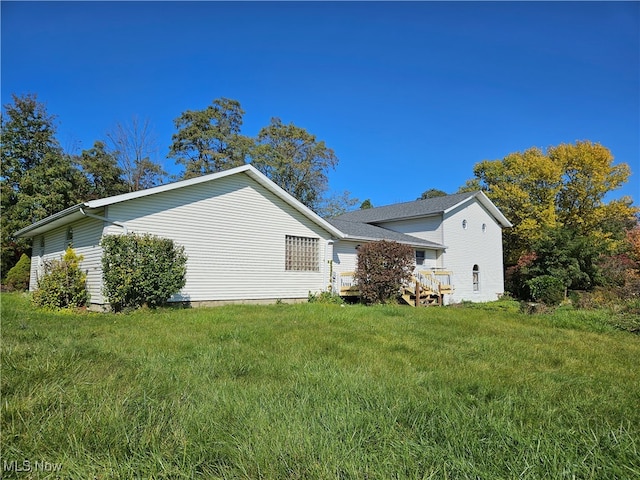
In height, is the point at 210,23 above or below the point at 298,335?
above

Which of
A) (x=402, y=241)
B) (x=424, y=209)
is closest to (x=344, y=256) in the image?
(x=402, y=241)

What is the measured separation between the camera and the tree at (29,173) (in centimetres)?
2177

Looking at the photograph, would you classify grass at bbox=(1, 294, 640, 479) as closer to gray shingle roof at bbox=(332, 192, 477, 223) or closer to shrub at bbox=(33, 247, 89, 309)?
→ shrub at bbox=(33, 247, 89, 309)

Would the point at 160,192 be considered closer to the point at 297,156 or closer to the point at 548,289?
the point at 548,289

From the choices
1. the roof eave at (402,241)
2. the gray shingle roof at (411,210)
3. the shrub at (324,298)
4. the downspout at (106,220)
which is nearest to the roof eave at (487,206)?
the gray shingle roof at (411,210)

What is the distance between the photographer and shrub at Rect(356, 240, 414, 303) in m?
14.3

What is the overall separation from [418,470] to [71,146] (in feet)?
105

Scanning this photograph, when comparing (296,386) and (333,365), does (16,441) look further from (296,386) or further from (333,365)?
(333,365)

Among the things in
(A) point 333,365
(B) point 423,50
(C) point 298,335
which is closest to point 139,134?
(B) point 423,50

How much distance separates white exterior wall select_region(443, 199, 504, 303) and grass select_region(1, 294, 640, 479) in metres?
15.0

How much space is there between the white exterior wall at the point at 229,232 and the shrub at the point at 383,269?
1765 mm

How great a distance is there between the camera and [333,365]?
4254 mm

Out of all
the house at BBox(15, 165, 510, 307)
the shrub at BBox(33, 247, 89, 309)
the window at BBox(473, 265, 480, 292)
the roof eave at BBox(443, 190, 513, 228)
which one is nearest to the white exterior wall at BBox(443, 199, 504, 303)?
the window at BBox(473, 265, 480, 292)

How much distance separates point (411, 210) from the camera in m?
22.2
